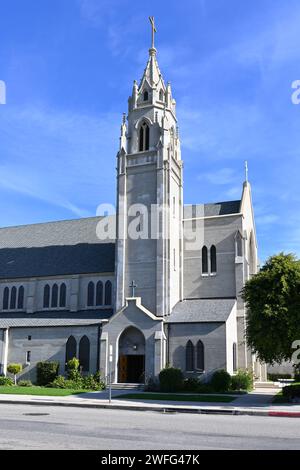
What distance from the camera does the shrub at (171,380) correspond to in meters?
37.0

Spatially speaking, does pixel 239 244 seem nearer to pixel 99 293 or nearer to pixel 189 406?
pixel 99 293

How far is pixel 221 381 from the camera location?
36.7 m

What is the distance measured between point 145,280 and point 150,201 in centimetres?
702

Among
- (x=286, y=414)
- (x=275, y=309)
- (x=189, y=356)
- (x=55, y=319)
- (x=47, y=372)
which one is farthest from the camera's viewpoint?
(x=55, y=319)

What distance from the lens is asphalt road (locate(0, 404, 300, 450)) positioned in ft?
41.7

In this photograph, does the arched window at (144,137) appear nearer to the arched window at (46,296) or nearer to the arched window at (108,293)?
the arched window at (108,293)

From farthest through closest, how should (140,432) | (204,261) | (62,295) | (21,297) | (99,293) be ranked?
(21,297), (62,295), (99,293), (204,261), (140,432)

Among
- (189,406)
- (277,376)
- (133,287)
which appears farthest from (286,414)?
(277,376)

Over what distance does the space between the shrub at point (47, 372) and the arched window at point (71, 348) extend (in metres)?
1.17

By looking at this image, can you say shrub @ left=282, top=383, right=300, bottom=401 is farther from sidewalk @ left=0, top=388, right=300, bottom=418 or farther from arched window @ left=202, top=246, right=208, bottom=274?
arched window @ left=202, top=246, right=208, bottom=274

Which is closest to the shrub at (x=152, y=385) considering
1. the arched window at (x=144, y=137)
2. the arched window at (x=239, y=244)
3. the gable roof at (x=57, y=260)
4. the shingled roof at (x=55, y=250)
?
the gable roof at (x=57, y=260)

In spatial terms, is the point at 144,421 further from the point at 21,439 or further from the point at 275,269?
the point at 275,269
